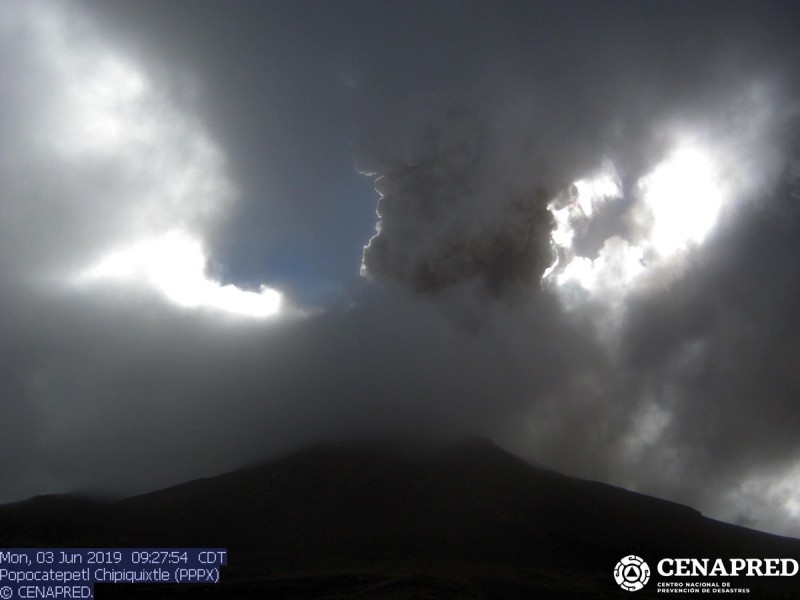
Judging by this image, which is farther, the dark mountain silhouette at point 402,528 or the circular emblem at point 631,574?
the dark mountain silhouette at point 402,528

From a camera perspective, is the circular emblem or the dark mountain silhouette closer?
the circular emblem

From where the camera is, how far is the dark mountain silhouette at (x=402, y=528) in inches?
3521

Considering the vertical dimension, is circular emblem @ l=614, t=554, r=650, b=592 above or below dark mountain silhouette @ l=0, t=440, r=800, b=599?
below

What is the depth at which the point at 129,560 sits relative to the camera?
92812 millimetres

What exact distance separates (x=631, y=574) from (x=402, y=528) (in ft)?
134

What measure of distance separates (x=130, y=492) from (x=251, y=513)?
1913 inches

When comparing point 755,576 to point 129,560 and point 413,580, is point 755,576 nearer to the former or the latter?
point 413,580

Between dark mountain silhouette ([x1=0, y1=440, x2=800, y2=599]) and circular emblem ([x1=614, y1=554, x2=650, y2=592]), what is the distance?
4.41 ft

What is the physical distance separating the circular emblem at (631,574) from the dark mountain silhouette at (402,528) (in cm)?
134

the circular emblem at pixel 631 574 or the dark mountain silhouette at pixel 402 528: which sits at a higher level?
the dark mountain silhouette at pixel 402 528

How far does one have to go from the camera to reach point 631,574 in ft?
302

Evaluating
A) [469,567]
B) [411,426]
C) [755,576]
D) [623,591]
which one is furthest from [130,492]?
[755,576]

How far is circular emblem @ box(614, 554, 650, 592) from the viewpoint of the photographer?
8750 centimetres

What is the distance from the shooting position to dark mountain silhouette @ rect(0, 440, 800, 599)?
89.4m
